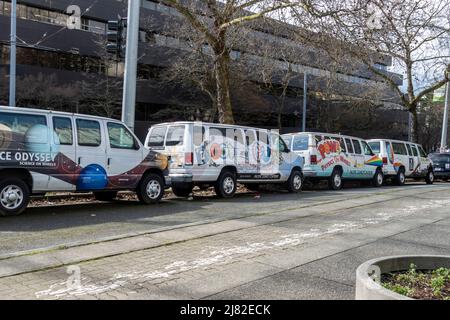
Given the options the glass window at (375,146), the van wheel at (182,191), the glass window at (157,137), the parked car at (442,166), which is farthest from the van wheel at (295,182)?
the parked car at (442,166)

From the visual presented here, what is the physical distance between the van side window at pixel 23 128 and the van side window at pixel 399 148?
1694 centimetres

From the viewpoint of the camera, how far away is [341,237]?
820 cm

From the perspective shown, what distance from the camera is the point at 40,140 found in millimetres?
9695

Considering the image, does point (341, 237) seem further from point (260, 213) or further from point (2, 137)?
point (2, 137)

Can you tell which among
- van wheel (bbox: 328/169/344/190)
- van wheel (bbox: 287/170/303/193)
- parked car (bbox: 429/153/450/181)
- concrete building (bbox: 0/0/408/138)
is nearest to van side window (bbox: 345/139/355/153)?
van wheel (bbox: 328/169/344/190)

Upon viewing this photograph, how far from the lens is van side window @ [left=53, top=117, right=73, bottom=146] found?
1005 centimetres

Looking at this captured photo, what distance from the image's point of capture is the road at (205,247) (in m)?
5.19

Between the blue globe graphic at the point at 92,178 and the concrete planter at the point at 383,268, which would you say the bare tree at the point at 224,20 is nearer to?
the blue globe graphic at the point at 92,178

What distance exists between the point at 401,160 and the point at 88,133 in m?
16.4

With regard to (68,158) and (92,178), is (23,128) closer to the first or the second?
(68,158)

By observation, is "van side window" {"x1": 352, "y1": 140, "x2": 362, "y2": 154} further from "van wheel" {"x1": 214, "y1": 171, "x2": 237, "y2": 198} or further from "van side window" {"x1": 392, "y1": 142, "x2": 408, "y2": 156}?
"van wheel" {"x1": 214, "y1": 171, "x2": 237, "y2": 198}

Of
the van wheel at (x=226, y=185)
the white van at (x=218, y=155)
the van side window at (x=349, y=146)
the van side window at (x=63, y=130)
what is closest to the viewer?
the van side window at (x=63, y=130)

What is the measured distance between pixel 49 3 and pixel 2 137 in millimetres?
33051
